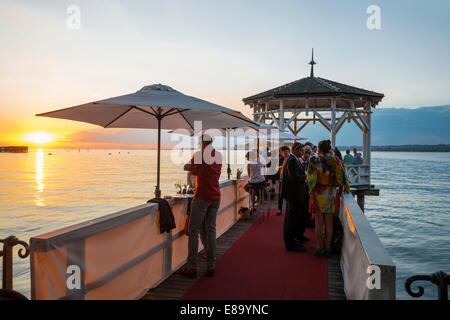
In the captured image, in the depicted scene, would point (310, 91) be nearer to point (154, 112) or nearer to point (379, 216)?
point (154, 112)

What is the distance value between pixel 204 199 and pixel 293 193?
198 cm

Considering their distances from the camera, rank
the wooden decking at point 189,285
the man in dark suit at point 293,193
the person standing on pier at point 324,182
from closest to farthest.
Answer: the wooden decking at point 189,285
the person standing on pier at point 324,182
the man in dark suit at point 293,193

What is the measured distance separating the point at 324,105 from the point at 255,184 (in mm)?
13126

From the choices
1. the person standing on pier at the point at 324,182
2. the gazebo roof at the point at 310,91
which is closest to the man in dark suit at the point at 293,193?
the person standing on pier at the point at 324,182

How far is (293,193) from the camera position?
19.9 feet

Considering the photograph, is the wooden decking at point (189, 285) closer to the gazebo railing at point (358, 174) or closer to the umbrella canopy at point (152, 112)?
the umbrella canopy at point (152, 112)

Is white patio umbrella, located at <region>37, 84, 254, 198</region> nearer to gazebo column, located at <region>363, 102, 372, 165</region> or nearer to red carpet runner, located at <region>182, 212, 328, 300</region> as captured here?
red carpet runner, located at <region>182, 212, 328, 300</region>

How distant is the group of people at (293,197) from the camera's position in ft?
15.7

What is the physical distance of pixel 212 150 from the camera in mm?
4766

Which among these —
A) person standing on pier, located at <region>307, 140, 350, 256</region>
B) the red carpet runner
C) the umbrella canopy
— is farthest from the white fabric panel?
person standing on pier, located at <region>307, 140, 350, 256</region>

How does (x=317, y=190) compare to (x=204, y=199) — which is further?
(x=317, y=190)

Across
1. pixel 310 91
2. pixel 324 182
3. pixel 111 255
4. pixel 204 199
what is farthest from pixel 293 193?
pixel 310 91

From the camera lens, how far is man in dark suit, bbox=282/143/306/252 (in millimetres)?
6047
